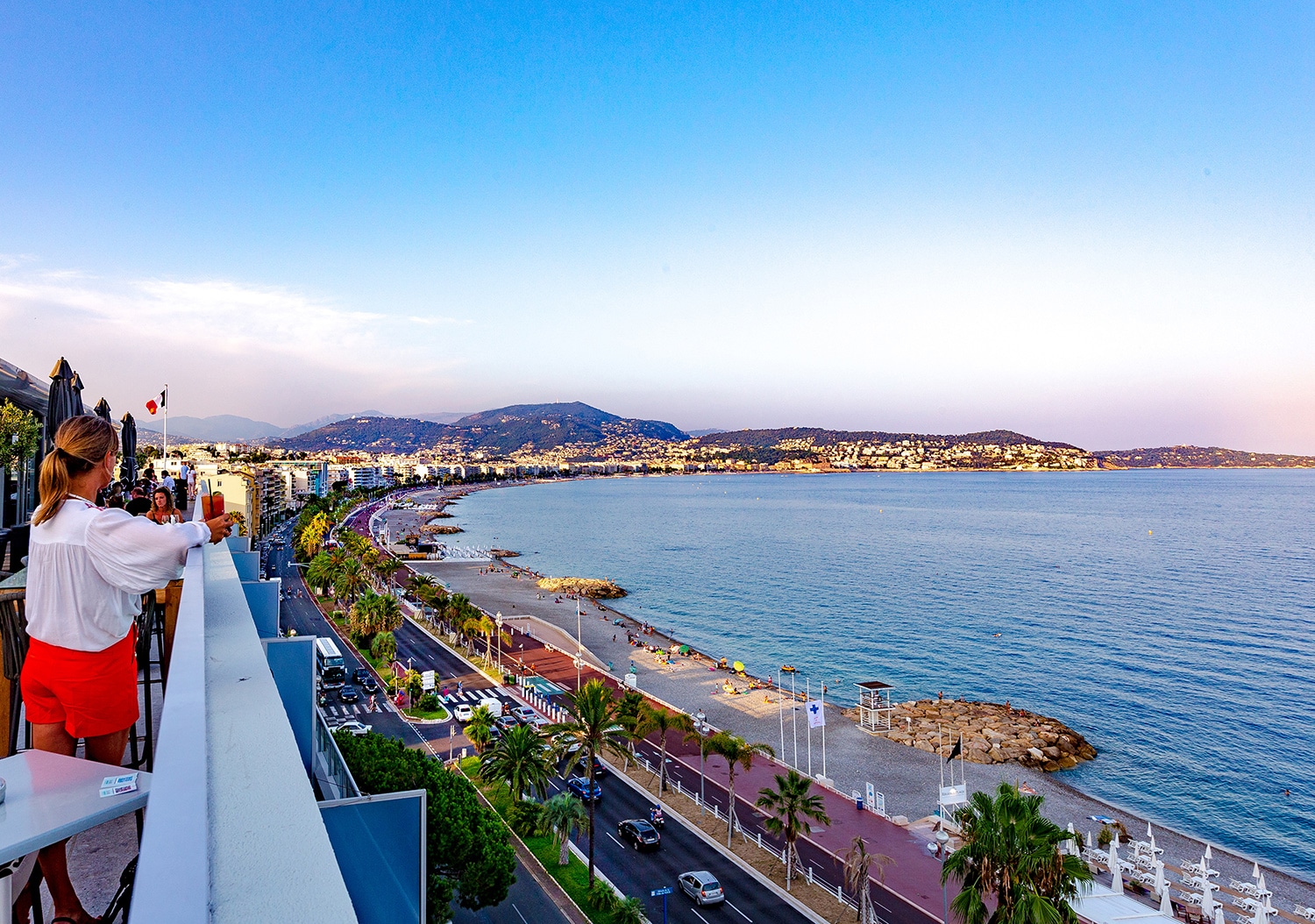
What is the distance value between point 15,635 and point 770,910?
684 inches

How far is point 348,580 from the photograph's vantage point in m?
44.8

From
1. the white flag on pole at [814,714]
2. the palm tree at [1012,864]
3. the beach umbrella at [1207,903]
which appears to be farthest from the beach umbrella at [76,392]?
the beach umbrella at [1207,903]

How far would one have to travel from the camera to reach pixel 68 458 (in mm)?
2531

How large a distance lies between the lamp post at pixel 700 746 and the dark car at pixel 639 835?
2.51m

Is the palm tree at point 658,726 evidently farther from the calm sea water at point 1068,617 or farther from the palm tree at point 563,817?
the calm sea water at point 1068,617

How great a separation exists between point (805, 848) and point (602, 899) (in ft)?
21.5

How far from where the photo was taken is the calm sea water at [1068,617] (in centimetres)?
2834

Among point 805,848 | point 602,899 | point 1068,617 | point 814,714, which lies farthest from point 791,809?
point 1068,617

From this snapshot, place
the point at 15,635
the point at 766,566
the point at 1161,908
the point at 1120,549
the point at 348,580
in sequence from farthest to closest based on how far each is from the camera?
the point at 1120,549, the point at 766,566, the point at 348,580, the point at 1161,908, the point at 15,635

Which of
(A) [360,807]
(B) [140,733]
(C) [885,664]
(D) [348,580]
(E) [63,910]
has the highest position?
(A) [360,807]

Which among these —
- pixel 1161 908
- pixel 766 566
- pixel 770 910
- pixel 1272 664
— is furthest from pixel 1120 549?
pixel 770 910

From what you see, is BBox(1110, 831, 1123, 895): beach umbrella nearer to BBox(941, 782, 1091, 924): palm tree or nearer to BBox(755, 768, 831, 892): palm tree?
BBox(755, 768, 831, 892): palm tree

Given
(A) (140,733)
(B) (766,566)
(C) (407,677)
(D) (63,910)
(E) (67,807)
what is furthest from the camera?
(B) (766,566)

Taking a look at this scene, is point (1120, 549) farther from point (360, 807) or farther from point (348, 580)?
point (360, 807)
